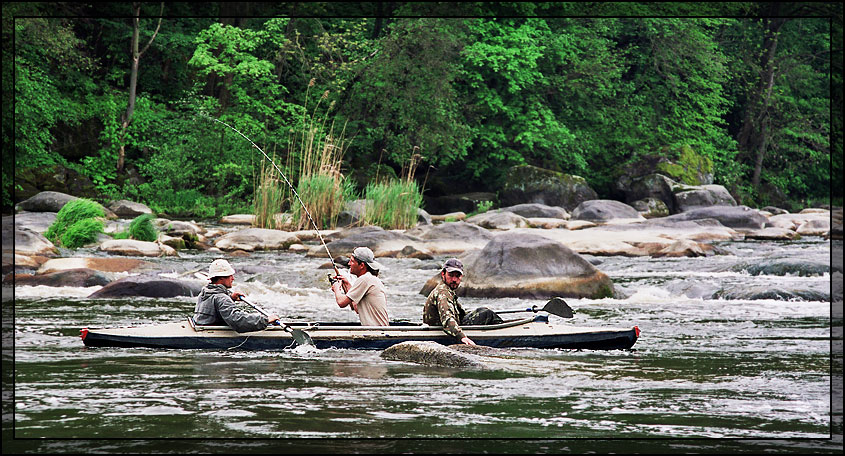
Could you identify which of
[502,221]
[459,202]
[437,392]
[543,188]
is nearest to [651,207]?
[543,188]

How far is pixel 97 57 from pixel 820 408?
930 inches

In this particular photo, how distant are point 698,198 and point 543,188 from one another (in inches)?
153

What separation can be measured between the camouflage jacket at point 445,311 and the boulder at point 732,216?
558 inches

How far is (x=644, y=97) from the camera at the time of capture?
30641 millimetres

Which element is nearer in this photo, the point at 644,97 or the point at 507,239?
the point at 507,239

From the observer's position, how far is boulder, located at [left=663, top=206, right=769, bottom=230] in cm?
2144

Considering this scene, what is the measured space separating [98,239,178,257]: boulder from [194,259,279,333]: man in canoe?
7.63m

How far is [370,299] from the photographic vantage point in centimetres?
800

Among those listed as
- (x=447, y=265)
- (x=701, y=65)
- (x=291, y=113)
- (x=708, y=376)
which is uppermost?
(x=701, y=65)

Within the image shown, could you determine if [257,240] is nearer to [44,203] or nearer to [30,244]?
[30,244]

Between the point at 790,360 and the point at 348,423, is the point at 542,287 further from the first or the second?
the point at 348,423

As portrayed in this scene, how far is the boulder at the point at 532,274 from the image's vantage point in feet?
38.3

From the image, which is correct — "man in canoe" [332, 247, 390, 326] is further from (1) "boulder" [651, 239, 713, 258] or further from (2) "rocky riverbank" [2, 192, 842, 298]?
(1) "boulder" [651, 239, 713, 258]

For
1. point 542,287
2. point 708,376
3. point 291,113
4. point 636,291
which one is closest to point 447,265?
point 708,376
